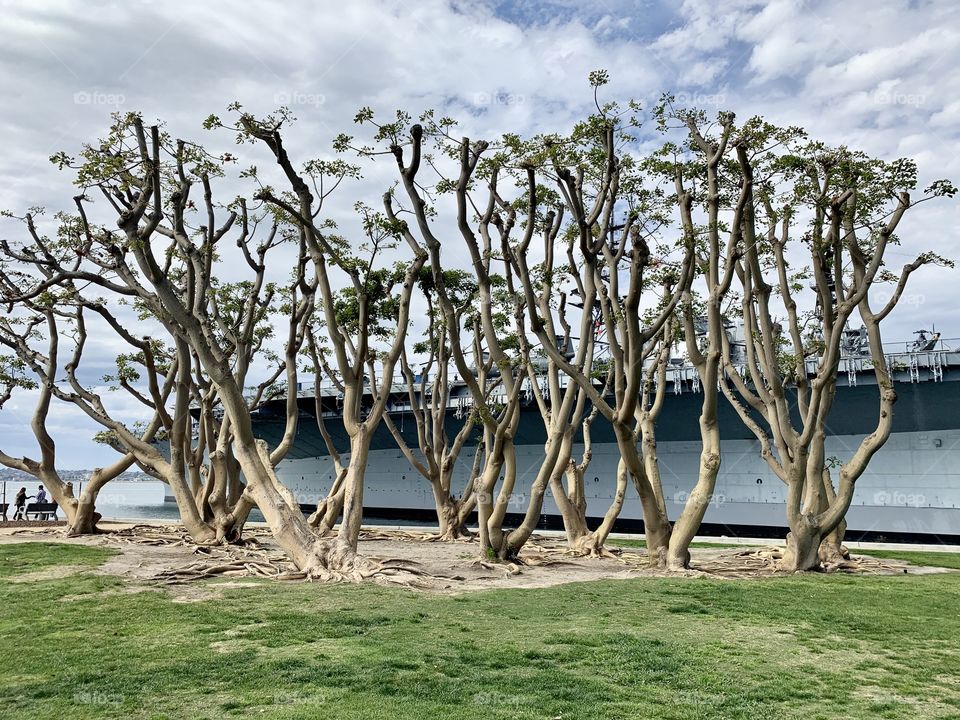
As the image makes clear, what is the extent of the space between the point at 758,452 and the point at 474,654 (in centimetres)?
2672

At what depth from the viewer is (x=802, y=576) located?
12352 millimetres

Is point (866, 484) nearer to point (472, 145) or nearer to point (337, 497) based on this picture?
point (337, 497)

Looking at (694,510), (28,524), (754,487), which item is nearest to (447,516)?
(694,510)

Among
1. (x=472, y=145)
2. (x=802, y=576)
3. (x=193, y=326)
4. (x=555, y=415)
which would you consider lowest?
(x=802, y=576)

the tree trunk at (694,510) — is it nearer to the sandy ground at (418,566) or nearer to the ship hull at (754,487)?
the sandy ground at (418,566)

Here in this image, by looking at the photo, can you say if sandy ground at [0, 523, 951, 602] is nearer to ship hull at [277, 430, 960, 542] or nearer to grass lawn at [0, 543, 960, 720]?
grass lawn at [0, 543, 960, 720]

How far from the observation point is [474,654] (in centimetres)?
611

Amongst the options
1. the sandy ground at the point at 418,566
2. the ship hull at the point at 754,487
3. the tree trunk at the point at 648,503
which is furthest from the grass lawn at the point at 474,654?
the ship hull at the point at 754,487

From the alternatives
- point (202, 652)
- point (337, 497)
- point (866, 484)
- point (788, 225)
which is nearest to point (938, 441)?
point (866, 484)

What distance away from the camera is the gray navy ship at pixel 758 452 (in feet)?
84.9

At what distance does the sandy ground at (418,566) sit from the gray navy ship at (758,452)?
1050cm

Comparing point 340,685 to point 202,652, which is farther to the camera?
point 202,652

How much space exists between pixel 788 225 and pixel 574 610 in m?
8.83

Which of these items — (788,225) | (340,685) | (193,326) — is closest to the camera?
(340,685)
